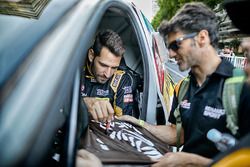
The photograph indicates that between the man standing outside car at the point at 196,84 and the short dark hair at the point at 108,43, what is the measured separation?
62cm

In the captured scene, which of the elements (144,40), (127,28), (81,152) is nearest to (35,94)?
(81,152)

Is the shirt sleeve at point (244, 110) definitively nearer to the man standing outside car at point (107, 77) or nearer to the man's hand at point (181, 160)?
the man's hand at point (181, 160)

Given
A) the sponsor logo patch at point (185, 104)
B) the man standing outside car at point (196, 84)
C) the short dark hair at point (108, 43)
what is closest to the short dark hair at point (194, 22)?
the man standing outside car at point (196, 84)

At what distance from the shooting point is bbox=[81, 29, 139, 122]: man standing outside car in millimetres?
3445

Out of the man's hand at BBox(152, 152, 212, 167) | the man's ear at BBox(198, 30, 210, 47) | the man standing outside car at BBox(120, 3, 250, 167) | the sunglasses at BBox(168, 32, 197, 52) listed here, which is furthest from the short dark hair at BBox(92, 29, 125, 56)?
the man's hand at BBox(152, 152, 212, 167)

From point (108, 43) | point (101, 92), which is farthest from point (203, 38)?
point (101, 92)

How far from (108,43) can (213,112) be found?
1382mm

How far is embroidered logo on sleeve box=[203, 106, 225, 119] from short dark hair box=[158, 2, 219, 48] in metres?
0.55

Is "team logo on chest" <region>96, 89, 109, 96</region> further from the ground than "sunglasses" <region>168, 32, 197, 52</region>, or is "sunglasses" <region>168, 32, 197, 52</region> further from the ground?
"sunglasses" <region>168, 32, 197, 52</region>

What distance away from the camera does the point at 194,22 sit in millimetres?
2748

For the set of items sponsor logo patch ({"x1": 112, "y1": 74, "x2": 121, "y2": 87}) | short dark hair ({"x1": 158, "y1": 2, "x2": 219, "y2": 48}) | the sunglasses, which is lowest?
sponsor logo patch ({"x1": 112, "y1": 74, "x2": 121, "y2": 87})

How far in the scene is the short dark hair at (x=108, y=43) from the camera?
136 inches

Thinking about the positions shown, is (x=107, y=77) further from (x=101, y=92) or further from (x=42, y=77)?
(x=42, y=77)

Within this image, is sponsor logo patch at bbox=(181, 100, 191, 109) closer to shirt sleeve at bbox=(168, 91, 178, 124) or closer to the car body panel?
shirt sleeve at bbox=(168, 91, 178, 124)
